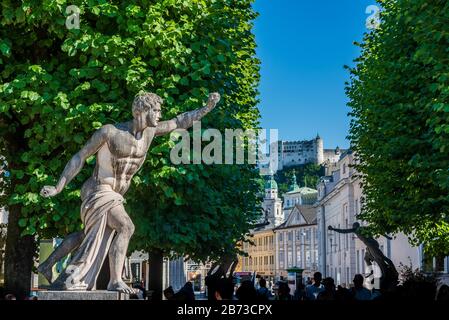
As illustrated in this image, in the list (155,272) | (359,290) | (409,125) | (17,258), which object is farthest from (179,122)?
(155,272)

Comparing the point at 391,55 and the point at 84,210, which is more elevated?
the point at 391,55

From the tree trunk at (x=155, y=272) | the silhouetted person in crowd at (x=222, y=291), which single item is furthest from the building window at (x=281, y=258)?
the silhouetted person in crowd at (x=222, y=291)

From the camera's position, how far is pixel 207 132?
62.6 feet

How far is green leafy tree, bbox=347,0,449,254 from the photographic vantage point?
1842 centimetres

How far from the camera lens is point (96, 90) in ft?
58.2

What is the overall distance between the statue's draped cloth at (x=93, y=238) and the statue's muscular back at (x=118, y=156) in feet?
0.40

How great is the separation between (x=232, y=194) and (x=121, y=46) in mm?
8291

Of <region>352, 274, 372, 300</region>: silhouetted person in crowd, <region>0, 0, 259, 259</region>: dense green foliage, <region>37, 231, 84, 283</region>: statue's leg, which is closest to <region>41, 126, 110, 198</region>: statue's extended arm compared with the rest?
<region>37, 231, 84, 283</region>: statue's leg

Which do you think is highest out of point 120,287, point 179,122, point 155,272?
point 179,122

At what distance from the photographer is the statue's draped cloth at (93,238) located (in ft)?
34.2

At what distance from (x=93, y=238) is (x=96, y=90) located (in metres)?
7.71

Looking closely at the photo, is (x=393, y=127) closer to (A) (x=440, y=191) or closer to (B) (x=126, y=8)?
(A) (x=440, y=191)

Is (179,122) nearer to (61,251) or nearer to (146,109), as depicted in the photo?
(146,109)
